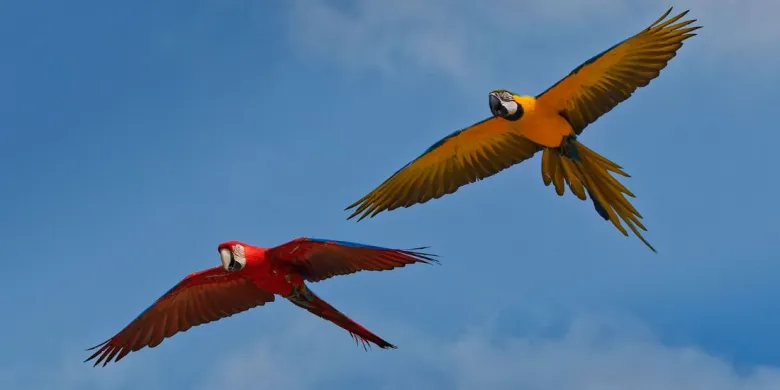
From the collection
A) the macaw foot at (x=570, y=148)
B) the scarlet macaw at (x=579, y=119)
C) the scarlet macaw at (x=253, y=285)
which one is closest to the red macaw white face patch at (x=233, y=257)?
the scarlet macaw at (x=253, y=285)

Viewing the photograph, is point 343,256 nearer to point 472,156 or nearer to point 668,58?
point 472,156

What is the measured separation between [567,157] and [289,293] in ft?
10.2

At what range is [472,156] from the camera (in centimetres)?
1655

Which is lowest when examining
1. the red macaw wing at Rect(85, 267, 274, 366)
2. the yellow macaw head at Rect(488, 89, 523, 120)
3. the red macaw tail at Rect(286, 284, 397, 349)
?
the red macaw tail at Rect(286, 284, 397, 349)

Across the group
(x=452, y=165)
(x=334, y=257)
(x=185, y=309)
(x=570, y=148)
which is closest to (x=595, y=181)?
(x=570, y=148)

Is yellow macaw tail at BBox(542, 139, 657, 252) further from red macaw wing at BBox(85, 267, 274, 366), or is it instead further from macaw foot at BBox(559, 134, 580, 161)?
red macaw wing at BBox(85, 267, 274, 366)

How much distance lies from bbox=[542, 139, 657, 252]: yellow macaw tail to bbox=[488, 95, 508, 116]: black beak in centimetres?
77

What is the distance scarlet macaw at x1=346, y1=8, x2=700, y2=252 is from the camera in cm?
1535

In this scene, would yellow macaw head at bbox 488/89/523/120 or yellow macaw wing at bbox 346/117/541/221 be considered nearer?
yellow macaw head at bbox 488/89/523/120

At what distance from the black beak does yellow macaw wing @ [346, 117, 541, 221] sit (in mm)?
693

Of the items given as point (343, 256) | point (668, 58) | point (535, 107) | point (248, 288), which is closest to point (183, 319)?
point (248, 288)

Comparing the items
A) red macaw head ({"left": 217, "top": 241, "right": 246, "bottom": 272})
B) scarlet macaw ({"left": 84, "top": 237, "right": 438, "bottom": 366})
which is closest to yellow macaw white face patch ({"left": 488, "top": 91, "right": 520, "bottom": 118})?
scarlet macaw ({"left": 84, "top": 237, "right": 438, "bottom": 366})

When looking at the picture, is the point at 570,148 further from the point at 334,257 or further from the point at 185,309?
the point at 185,309

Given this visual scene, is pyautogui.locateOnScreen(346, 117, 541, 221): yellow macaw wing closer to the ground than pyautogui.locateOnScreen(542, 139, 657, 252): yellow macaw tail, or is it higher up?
higher up
